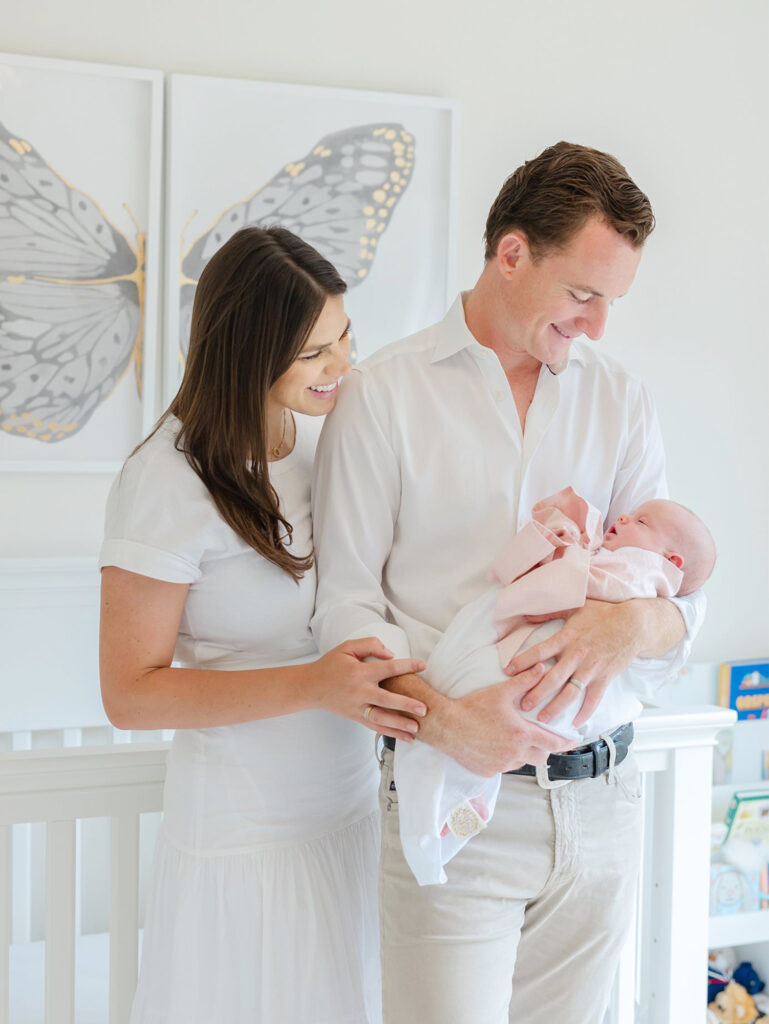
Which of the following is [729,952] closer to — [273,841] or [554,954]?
[554,954]

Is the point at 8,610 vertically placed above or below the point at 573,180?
below

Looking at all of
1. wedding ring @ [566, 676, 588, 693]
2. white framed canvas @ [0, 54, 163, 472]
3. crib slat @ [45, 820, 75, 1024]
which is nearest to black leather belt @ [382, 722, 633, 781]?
wedding ring @ [566, 676, 588, 693]

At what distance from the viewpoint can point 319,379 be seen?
129 centimetres

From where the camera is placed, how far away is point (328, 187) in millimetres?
2373

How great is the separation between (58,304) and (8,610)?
68 cm

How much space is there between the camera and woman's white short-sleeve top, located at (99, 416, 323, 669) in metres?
1.23

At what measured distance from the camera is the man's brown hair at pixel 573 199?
126 cm

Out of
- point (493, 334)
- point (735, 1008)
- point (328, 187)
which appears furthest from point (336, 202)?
point (735, 1008)

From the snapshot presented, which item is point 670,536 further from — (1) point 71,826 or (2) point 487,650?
(1) point 71,826

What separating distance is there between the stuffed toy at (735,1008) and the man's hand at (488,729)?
167 centimetres

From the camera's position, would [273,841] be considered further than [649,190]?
No

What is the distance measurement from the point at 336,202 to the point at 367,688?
5.03 feet

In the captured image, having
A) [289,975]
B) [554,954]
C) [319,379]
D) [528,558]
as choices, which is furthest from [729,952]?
[319,379]

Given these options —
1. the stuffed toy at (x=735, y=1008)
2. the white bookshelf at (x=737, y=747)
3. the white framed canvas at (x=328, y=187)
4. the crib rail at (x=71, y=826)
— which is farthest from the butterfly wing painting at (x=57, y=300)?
the stuffed toy at (x=735, y=1008)
